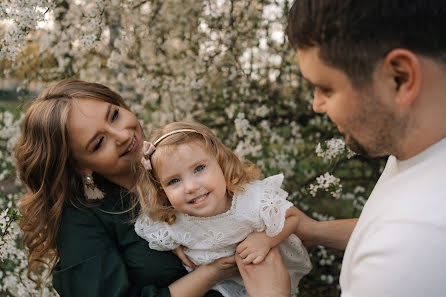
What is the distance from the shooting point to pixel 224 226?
6.56ft

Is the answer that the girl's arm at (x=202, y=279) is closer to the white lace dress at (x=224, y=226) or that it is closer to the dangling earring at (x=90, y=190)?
the white lace dress at (x=224, y=226)

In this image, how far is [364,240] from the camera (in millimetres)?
1255

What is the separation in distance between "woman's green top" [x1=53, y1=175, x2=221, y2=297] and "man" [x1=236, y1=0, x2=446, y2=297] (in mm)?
1051

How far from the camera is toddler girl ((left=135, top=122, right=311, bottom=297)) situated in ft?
6.30

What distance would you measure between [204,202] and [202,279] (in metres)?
0.40

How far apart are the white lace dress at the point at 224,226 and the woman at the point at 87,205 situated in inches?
2.8

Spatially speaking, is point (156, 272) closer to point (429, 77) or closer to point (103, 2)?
point (429, 77)

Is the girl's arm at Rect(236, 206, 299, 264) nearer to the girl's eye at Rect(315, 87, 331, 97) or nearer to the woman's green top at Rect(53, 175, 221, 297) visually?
the woman's green top at Rect(53, 175, 221, 297)

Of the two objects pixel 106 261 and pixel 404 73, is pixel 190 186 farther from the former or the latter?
pixel 404 73

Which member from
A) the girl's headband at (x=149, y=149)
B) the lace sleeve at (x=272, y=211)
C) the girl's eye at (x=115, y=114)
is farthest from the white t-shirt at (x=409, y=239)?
the girl's eye at (x=115, y=114)

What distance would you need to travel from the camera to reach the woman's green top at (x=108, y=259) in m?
1.99

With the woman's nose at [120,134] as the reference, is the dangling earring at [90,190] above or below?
A: below

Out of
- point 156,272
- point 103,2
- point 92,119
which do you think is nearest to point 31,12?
point 103,2

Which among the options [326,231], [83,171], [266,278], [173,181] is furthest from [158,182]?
[326,231]
